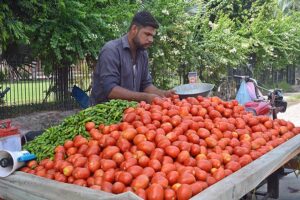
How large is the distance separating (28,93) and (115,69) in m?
7.28

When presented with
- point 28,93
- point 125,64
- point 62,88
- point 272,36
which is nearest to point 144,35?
point 125,64

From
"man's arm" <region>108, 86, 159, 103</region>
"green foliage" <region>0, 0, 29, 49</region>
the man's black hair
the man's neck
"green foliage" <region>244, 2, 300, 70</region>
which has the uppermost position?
"green foliage" <region>244, 2, 300, 70</region>

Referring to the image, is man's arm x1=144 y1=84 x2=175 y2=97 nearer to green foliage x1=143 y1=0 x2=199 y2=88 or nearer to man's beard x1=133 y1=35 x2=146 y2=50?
man's beard x1=133 y1=35 x2=146 y2=50

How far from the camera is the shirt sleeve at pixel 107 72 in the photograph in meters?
4.03

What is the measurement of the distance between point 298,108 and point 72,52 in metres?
8.97

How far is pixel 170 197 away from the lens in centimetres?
227

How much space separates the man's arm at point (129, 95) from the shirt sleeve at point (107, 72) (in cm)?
7

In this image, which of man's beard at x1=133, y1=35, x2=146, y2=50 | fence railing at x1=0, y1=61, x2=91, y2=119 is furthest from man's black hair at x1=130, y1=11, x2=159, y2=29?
fence railing at x1=0, y1=61, x2=91, y2=119

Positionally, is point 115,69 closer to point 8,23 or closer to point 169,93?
point 169,93

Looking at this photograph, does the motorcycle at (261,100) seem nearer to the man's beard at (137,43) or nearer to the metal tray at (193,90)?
the metal tray at (193,90)

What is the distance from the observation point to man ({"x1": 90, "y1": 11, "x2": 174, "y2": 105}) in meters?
3.97

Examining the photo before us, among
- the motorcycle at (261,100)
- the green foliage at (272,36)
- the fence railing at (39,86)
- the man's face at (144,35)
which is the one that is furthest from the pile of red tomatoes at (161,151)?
the green foliage at (272,36)

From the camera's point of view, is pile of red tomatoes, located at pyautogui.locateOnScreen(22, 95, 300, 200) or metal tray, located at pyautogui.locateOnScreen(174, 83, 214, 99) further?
metal tray, located at pyautogui.locateOnScreen(174, 83, 214, 99)

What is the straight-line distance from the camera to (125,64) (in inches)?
166
